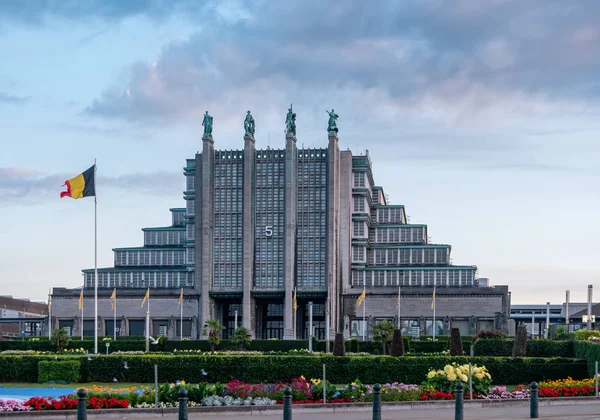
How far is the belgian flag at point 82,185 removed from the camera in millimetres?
63688

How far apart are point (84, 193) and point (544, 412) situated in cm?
3867

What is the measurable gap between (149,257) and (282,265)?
21.7 m

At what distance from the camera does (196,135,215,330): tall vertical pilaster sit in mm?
128875

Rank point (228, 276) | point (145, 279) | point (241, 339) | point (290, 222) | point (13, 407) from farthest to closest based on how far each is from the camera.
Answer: point (145, 279) < point (228, 276) < point (290, 222) < point (241, 339) < point (13, 407)

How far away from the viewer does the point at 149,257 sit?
5443 inches

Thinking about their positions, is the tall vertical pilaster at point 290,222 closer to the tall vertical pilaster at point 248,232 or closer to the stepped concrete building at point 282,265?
the stepped concrete building at point 282,265

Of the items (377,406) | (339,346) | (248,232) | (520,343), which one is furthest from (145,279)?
(377,406)

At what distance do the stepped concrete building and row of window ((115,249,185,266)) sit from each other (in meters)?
2.58

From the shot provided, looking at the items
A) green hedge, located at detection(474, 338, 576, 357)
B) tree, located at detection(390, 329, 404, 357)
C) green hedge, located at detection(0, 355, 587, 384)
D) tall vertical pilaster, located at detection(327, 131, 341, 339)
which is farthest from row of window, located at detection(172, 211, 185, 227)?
green hedge, located at detection(0, 355, 587, 384)

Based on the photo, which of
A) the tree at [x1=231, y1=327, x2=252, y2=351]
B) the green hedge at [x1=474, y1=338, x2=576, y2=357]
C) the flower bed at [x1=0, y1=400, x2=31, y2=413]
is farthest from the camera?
the tree at [x1=231, y1=327, x2=252, y2=351]

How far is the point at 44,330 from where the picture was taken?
136 m

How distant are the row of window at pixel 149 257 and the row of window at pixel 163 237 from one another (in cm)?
292

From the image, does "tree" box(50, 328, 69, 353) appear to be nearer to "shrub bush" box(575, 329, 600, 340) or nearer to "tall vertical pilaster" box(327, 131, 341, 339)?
"shrub bush" box(575, 329, 600, 340)

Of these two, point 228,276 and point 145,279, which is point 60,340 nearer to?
point 228,276
